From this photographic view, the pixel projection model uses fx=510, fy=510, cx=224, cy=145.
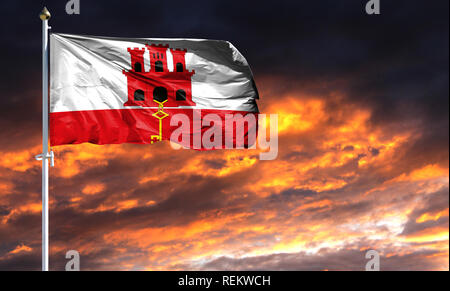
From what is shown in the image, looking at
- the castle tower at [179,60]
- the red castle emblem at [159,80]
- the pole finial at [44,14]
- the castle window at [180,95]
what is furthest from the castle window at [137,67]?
the pole finial at [44,14]

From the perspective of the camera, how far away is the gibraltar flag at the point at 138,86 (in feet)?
52.7

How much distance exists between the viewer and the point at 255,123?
17.9m

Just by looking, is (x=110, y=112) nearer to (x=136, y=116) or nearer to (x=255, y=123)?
(x=136, y=116)

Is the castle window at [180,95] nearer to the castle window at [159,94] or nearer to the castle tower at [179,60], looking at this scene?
the castle window at [159,94]

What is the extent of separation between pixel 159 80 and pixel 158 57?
0.81m

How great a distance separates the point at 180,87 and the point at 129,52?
208 cm

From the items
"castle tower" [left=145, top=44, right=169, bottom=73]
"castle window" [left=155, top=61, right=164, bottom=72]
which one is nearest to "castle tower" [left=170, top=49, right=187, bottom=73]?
"castle tower" [left=145, top=44, right=169, bottom=73]

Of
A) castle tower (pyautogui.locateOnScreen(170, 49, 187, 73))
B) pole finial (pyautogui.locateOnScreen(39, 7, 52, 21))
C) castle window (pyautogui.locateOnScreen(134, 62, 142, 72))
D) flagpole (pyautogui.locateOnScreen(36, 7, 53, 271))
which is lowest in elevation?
flagpole (pyautogui.locateOnScreen(36, 7, 53, 271))

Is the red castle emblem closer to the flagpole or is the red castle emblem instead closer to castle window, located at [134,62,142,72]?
castle window, located at [134,62,142,72]

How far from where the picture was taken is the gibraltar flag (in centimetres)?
1606

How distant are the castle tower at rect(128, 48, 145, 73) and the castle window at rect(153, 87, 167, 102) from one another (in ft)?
2.75
